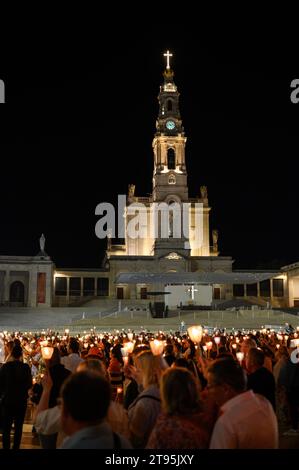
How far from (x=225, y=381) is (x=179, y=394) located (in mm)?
717

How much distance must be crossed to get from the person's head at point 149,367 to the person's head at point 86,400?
199 cm

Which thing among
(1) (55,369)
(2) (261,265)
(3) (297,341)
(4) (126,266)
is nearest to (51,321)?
(4) (126,266)

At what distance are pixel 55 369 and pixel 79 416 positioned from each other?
158 inches

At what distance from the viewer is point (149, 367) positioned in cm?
534

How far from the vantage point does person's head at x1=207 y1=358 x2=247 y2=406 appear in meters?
4.23

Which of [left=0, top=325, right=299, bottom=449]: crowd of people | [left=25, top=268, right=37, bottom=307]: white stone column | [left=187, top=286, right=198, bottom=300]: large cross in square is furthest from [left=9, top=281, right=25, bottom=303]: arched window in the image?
[left=0, top=325, right=299, bottom=449]: crowd of people

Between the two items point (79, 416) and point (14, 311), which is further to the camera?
point (14, 311)

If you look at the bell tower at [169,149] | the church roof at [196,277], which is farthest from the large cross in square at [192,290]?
the bell tower at [169,149]

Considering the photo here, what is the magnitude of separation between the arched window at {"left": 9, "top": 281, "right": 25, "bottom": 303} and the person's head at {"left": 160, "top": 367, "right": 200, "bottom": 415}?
59.3 metres

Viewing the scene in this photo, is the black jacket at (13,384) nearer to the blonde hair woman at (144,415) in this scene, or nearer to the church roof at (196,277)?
the blonde hair woman at (144,415)

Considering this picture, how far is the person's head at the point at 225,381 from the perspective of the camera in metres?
4.23

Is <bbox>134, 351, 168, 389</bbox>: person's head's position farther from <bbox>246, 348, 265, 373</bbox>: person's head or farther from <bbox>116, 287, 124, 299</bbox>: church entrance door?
<bbox>116, 287, 124, 299</bbox>: church entrance door
